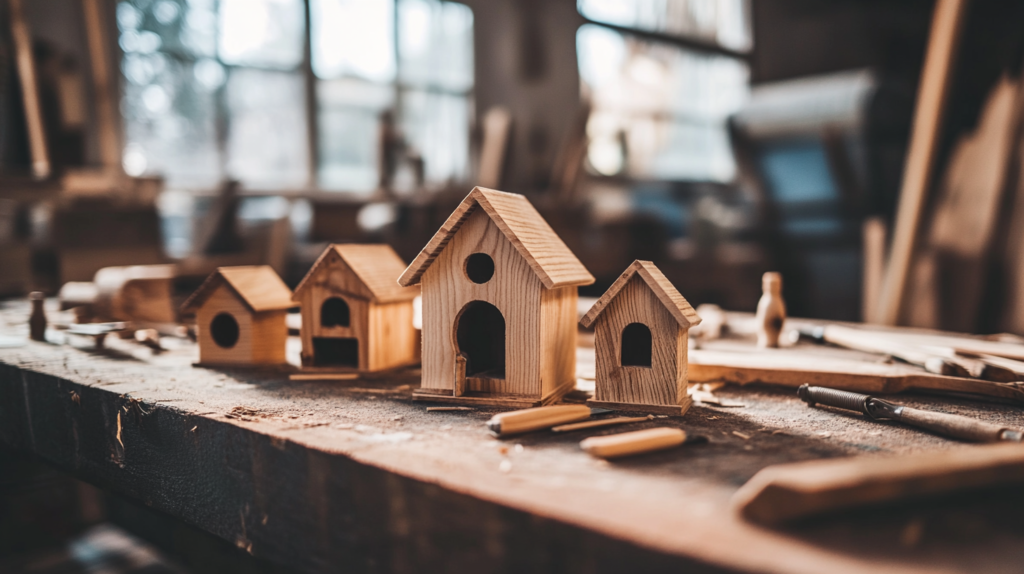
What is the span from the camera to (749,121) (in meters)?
5.60

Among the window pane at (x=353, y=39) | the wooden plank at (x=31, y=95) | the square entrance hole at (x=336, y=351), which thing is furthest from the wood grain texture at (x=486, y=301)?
the window pane at (x=353, y=39)

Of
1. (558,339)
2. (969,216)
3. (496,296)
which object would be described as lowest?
(558,339)

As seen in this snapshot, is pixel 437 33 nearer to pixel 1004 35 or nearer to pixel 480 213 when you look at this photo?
pixel 1004 35

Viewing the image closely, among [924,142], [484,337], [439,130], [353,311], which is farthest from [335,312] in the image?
[439,130]

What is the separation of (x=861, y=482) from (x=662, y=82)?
1199cm

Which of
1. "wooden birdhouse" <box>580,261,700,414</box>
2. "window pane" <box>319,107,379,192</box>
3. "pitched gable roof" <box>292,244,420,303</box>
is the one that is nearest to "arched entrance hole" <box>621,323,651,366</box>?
"wooden birdhouse" <box>580,261,700,414</box>

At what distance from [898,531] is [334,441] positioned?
31.7 inches

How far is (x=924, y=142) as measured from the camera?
3475mm

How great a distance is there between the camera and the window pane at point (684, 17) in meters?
10.9

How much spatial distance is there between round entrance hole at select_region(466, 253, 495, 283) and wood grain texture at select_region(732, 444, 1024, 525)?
0.87 meters

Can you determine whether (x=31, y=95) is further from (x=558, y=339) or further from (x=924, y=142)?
(x=924, y=142)

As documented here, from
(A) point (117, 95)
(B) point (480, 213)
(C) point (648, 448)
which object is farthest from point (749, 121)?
(A) point (117, 95)

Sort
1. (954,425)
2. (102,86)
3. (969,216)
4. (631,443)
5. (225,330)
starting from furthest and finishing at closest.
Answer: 1. (102,86)
2. (969,216)
3. (225,330)
4. (954,425)
5. (631,443)

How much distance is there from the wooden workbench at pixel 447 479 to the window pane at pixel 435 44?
7.75 meters
